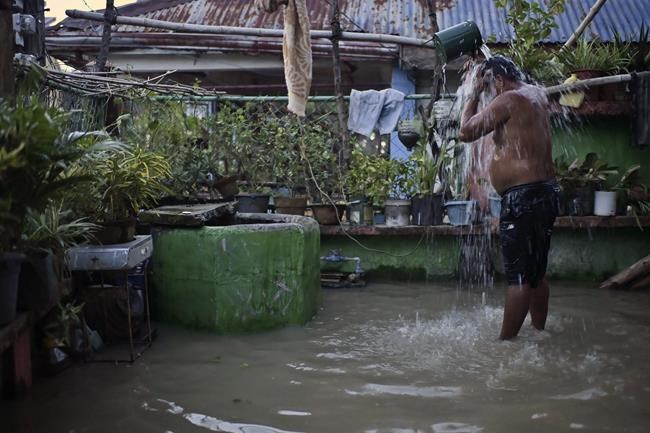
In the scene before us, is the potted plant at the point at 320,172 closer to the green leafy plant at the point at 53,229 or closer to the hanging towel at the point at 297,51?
the hanging towel at the point at 297,51

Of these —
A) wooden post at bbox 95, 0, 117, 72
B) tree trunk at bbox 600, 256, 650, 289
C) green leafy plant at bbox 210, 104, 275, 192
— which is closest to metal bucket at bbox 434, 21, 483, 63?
green leafy plant at bbox 210, 104, 275, 192

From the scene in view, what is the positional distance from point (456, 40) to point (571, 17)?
7.27 metres

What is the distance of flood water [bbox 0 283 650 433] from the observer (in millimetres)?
3475

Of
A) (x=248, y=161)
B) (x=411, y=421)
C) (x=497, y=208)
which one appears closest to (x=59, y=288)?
(x=411, y=421)

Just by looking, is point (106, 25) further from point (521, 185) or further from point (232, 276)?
point (521, 185)

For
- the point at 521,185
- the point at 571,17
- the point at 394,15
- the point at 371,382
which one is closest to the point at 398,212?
the point at 521,185

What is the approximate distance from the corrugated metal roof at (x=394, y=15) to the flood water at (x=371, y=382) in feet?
22.4

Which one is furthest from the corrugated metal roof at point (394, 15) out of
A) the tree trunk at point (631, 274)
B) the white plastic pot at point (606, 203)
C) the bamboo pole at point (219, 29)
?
the tree trunk at point (631, 274)

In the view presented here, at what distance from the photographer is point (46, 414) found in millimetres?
3613

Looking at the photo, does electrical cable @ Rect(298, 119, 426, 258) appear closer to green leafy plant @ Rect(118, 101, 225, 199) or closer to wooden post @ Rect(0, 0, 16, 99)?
green leafy plant @ Rect(118, 101, 225, 199)

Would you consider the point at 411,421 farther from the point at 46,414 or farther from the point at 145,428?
the point at 46,414

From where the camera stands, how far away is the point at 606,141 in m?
7.56

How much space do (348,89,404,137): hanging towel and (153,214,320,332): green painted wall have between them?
3.02 m

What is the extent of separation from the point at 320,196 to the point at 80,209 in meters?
3.58
